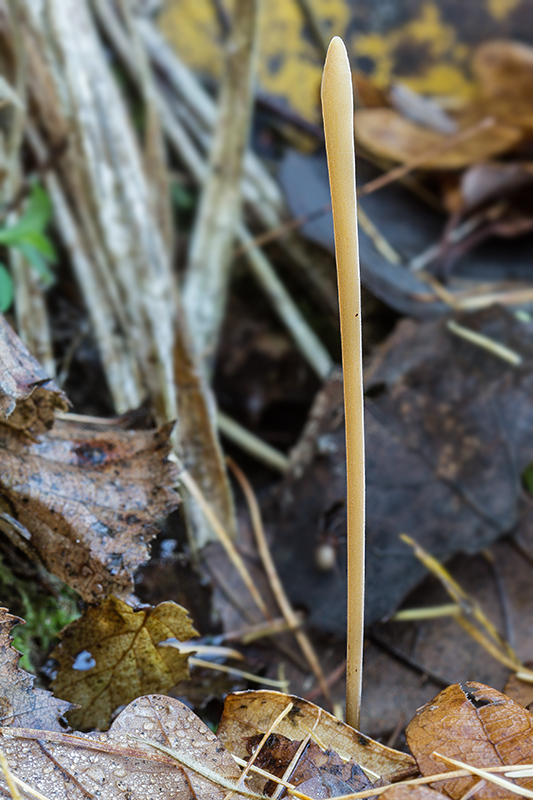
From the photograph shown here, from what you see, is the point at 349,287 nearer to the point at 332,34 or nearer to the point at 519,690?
the point at 519,690

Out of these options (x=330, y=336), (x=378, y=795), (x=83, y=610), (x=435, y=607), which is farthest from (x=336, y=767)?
(x=330, y=336)

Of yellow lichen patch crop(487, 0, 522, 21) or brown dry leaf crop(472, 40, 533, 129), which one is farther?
yellow lichen patch crop(487, 0, 522, 21)

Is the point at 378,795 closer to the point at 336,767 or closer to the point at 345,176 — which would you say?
the point at 336,767

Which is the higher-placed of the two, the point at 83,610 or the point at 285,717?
the point at 83,610

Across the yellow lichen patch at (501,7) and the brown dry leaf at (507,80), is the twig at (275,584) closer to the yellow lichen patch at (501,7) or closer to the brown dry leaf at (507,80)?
the brown dry leaf at (507,80)

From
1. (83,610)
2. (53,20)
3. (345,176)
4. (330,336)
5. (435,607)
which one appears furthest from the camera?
(330,336)

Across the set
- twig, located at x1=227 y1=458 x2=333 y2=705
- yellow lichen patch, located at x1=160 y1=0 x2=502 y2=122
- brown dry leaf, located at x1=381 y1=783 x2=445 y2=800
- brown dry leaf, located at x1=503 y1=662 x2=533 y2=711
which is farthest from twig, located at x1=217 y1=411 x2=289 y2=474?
yellow lichen patch, located at x1=160 y1=0 x2=502 y2=122

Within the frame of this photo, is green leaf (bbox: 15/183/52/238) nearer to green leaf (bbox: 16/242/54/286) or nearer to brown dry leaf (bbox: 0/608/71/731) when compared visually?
green leaf (bbox: 16/242/54/286)
